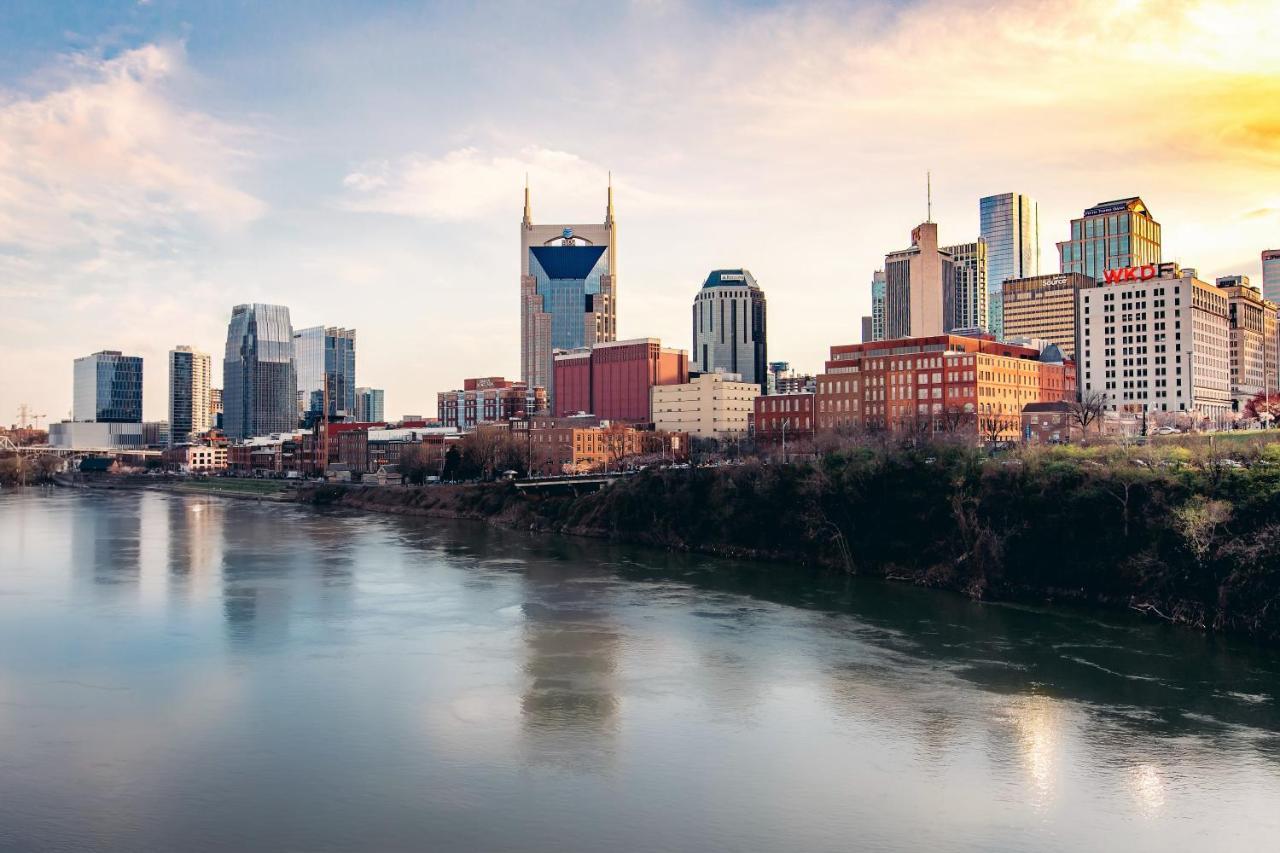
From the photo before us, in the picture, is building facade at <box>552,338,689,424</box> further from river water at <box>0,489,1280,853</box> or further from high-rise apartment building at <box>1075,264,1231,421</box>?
river water at <box>0,489,1280,853</box>

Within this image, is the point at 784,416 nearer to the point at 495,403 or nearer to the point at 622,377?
the point at 622,377

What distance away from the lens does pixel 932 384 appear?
10225 centimetres

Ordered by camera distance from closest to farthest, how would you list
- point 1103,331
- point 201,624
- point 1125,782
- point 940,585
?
1. point 1125,782
2. point 201,624
3. point 940,585
4. point 1103,331

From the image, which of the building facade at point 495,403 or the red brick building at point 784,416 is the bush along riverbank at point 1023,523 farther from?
the building facade at point 495,403

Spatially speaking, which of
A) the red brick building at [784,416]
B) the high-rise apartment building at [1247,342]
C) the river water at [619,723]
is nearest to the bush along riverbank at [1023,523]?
the river water at [619,723]

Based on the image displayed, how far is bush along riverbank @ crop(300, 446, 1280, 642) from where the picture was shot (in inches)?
1364

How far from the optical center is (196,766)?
2155 centimetres

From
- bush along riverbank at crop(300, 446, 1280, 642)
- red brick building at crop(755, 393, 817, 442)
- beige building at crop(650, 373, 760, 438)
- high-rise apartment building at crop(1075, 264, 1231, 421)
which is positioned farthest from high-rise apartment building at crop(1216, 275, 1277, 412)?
bush along riverbank at crop(300, 446, 1280, 642)

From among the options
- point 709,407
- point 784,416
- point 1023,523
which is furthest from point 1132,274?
point 1023,523

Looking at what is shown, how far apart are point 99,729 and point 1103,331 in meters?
129

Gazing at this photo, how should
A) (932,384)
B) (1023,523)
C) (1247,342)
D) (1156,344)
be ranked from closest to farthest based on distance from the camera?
(1023,523) < (932,384) < (1156,344) < (1247,342)

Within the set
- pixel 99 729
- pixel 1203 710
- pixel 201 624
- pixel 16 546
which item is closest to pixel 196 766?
pixel 99 729

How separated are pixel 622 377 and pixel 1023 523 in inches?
5641

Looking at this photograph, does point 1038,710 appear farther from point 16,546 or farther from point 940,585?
point 16,546
